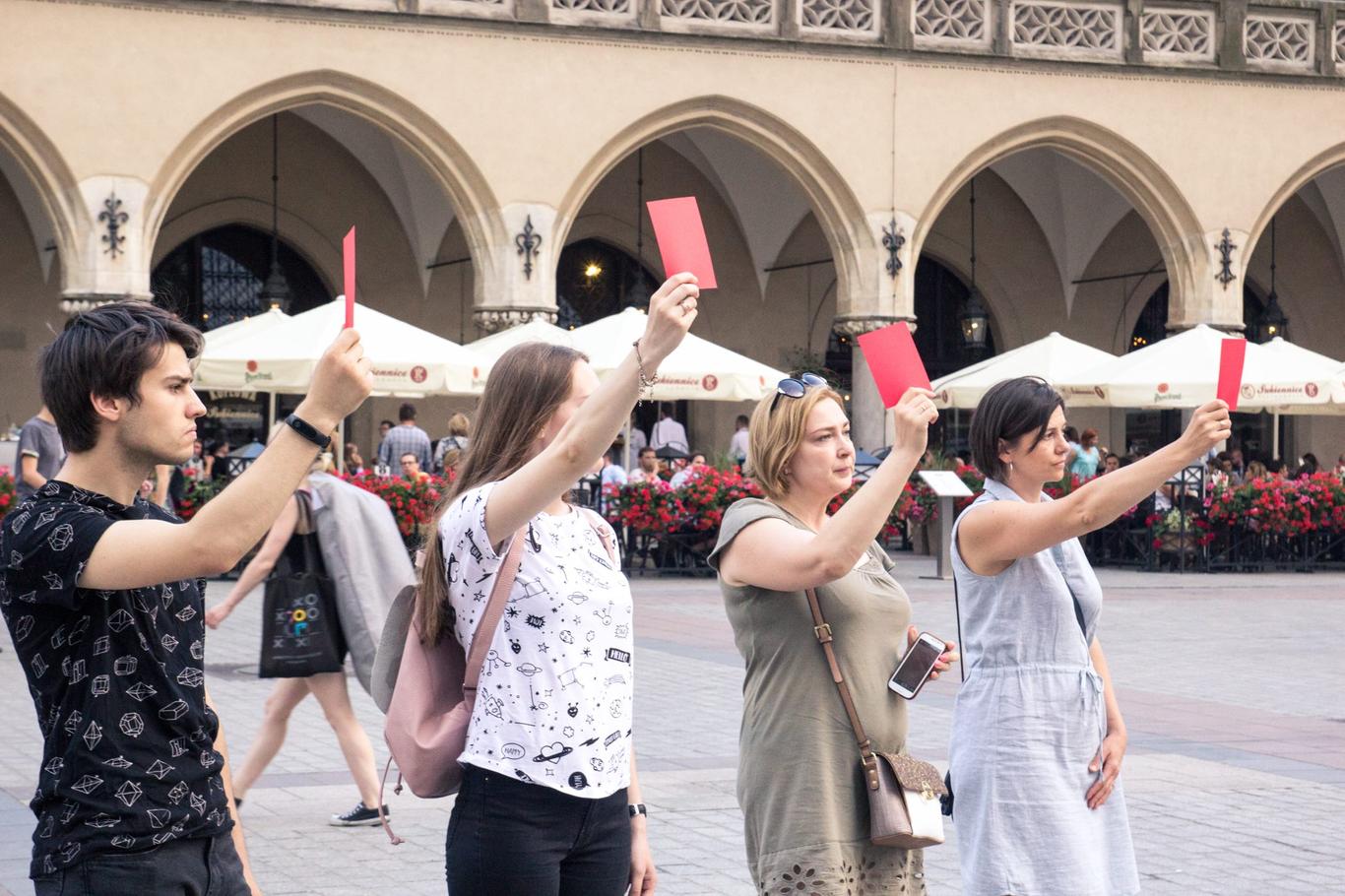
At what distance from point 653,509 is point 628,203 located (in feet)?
30.9

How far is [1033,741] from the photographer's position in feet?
12.3

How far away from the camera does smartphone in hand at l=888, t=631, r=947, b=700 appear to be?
338 centimetres

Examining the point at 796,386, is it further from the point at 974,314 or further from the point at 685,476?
the point at 974,314

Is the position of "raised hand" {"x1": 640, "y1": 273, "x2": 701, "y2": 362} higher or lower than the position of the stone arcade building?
lower

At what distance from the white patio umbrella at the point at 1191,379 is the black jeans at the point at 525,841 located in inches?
643

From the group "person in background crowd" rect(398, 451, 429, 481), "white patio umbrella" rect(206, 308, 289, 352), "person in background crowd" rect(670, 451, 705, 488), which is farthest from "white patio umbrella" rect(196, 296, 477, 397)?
"person in background crowd" rect(670, 451, 705, 488)

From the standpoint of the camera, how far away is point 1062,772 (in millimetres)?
3758

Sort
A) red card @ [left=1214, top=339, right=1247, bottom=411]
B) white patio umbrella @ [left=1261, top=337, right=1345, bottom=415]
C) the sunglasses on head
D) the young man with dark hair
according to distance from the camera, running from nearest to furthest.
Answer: the young man with dark hair
the sunglasses on head
red card @ [left=1214, top=339, right=1247, bottom=411]
white patio umbrella @ [left=1261, top=337, right=1345, bottom=415]

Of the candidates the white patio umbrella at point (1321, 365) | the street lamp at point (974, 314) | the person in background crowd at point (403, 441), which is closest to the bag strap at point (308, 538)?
the person in background crowd at point (403, 441)

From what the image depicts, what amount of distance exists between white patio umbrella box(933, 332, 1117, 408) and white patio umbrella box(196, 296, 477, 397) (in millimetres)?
6146

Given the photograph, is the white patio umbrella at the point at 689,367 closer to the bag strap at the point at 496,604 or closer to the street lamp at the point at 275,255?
the street lamp at the point at 275,255

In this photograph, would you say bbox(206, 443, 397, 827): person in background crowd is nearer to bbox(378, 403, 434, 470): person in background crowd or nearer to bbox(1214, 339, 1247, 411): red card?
bbox(1214, 339, 1247, 411): red card

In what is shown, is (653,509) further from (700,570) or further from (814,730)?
(814,730)

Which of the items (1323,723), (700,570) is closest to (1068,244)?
(700,570)
